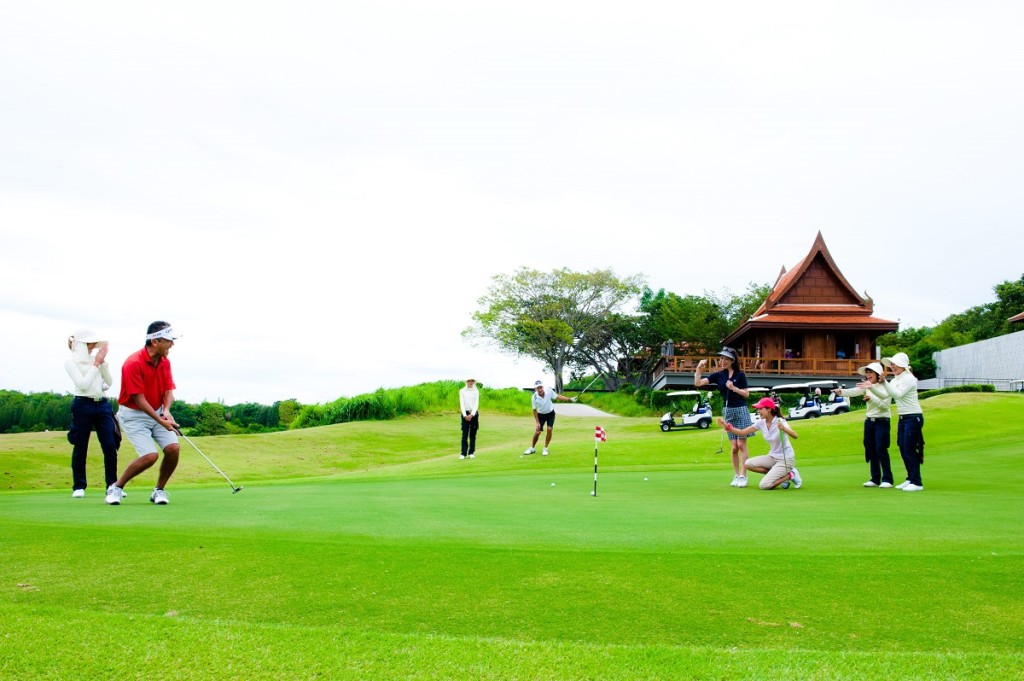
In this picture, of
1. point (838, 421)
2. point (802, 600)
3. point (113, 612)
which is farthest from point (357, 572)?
point (838, 421)

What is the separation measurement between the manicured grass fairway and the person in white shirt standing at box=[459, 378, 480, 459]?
1269cm

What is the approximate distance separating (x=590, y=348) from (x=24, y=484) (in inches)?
2248

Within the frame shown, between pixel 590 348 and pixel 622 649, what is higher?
pixel 590 348

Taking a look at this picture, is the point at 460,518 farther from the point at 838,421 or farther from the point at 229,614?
the point at 838,421

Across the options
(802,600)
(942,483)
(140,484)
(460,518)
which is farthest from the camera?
(140,484)

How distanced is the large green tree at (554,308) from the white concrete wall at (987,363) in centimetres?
2457

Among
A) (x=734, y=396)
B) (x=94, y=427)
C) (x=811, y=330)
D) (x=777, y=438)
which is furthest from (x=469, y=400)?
(x=811, y=330)

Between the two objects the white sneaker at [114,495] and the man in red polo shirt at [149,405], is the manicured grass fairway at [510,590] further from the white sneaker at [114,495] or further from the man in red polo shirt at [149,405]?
the man in red polo shirt at [149,405]

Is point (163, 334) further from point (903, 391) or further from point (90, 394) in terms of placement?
point (903, 391)

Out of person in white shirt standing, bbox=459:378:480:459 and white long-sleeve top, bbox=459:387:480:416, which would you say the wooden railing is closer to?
person in white shirt standing, bbox=459:378:480:459

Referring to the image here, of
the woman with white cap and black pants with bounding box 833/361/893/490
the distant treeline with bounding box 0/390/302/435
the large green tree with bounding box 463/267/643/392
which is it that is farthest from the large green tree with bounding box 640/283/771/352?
the woman with white cap and black pants with bounding box 833/361/893/490

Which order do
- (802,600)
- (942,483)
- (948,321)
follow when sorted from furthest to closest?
(948,321) < (942,483) < (802,600)

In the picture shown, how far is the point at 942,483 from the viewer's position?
15.1m

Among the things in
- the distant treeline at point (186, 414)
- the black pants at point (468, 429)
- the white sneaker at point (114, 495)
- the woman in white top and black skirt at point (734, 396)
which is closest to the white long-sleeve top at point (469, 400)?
the black pants at point (468, 429)
